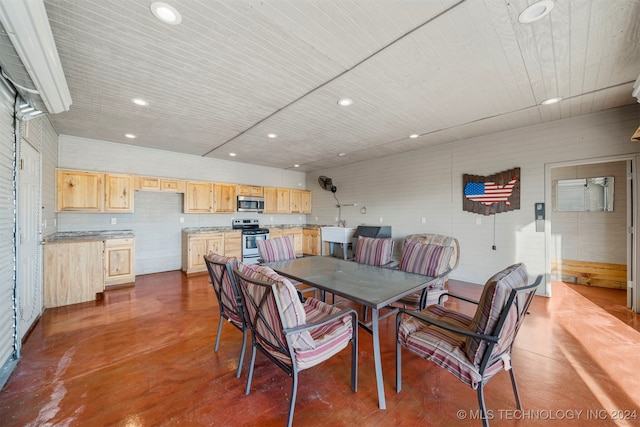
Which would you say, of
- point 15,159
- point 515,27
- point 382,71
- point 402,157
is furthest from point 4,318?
point 402,157

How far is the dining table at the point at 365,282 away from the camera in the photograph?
5.66 ft

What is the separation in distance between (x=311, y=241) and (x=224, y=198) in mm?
2686

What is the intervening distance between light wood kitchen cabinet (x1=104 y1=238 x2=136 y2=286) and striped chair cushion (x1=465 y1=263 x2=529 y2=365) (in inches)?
207

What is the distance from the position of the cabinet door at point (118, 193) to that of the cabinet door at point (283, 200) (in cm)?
334

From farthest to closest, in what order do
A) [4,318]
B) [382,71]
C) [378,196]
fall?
[378,196], [382,71], [4,318]

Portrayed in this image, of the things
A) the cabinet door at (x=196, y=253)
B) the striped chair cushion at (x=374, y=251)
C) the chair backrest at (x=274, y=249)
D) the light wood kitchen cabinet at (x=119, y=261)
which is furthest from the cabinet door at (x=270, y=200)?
the striped chair cushion at (x=374, y=251)

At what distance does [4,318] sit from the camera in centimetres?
204

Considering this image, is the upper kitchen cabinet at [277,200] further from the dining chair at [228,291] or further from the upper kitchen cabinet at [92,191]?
the dining chair at [228,291]

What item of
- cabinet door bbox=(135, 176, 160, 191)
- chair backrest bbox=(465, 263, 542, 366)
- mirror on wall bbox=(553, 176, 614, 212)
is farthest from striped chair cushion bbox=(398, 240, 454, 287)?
cabinet door bbox=(135, 176, 160, 191)

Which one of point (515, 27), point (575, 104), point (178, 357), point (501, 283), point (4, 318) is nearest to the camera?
point (501, 283)

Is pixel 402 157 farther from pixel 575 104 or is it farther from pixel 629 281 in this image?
pixel 629 281

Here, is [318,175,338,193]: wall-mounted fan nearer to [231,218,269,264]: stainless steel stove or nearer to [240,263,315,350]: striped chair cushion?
[231,218,269,264]: stainless steel stove

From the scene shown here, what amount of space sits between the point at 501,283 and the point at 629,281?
3.82 m

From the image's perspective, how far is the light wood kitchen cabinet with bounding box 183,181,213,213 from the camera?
5.41 meters
